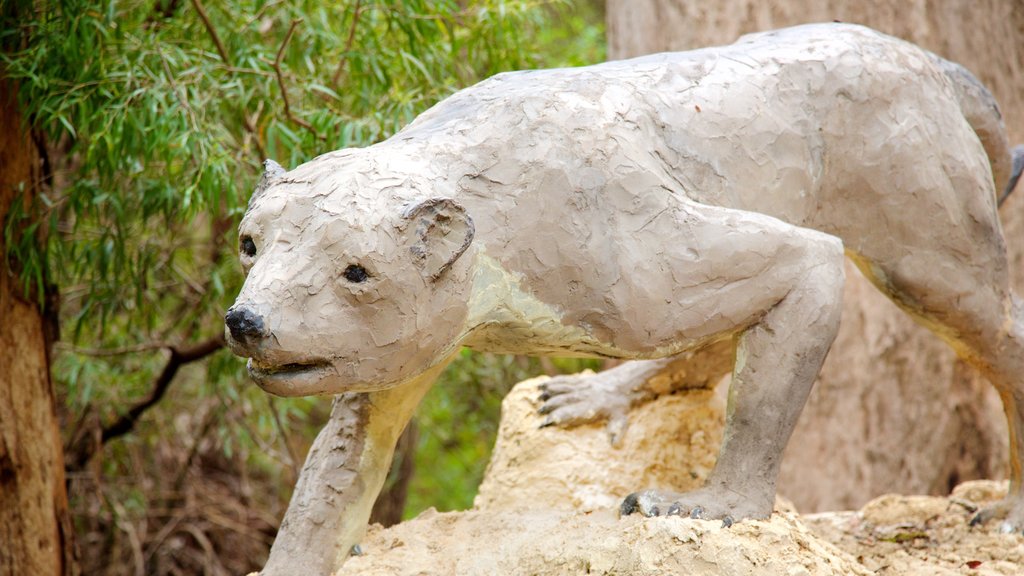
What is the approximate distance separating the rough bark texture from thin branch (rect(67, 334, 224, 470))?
277cm

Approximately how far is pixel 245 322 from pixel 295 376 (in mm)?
173

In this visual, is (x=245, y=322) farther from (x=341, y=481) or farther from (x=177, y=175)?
(x=177, y=175)

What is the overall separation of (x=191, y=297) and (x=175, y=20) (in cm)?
141

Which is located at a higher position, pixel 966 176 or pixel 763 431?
pixel 966 176

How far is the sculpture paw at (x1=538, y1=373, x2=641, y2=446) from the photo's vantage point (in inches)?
154

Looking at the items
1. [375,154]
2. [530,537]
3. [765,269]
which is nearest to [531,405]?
[530,537]

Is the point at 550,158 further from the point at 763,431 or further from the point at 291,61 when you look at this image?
the point at 291,61

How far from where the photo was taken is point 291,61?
174 inches

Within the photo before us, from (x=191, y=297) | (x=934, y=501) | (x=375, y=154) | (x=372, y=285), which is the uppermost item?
(x=375, y=154)

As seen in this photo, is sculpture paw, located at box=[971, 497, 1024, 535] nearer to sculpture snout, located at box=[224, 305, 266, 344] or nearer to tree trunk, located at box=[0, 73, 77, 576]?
sculpture snout, located at box=[224, 305, 266, 344]

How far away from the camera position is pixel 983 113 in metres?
3.59

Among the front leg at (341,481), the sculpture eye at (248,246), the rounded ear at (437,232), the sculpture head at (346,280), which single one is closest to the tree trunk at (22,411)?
the front leg at (341,481)

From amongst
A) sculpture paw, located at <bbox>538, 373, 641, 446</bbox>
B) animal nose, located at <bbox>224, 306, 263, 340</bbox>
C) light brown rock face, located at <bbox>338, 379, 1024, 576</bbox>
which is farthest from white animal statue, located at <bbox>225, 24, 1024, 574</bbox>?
sculpture paw, located at <bbox>538, 373, 641, 446</bbox>

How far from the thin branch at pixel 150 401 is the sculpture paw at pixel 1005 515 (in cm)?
292
